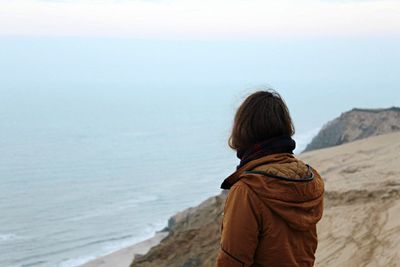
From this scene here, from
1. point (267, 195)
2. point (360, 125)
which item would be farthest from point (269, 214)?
point (360, 125)

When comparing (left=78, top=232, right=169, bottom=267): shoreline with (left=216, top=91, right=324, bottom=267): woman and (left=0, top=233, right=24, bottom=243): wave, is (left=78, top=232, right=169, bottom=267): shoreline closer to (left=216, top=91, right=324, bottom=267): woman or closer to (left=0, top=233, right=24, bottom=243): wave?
(left=0, top=233, right=24, bottom=243): wave

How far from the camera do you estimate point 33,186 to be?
39.0 meters

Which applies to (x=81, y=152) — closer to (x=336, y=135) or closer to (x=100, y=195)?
(x=100, y=195)

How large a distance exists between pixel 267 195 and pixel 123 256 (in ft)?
64.6

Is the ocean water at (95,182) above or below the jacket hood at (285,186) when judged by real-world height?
below

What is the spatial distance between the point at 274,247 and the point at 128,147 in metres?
59.6

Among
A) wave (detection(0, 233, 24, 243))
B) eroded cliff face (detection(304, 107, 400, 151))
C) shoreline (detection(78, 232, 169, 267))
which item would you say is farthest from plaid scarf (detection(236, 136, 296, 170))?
wave (detection(0, 233, 24, 243))

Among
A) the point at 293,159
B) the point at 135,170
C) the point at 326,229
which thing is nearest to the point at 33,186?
the point at 135,170

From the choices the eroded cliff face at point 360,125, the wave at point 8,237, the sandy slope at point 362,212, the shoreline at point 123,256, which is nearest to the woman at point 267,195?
the sandy slope at point 362,212

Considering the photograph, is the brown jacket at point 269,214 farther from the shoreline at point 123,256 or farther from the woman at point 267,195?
the shoreline at point 123,256

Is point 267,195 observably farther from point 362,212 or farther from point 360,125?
point 360,125

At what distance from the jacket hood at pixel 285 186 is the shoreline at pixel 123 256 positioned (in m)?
17.5

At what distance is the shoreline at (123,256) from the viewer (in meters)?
20.5

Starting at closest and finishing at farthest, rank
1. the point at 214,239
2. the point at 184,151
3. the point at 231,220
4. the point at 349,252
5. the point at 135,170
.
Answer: the point at 231,220 < the point at 349,252 < the point at 214,239 < the point at 135,170 < the point at 184,151
